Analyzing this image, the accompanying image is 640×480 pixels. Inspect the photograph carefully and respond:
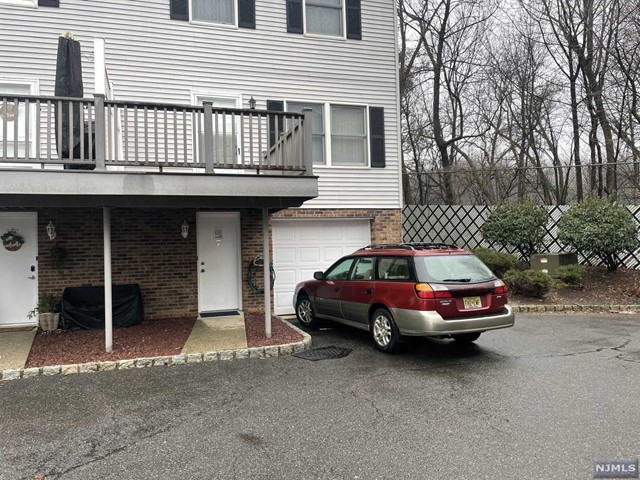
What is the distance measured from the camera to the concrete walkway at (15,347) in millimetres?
6016

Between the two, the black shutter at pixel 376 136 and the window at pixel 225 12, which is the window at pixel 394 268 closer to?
the black shutter at pixel 376 136

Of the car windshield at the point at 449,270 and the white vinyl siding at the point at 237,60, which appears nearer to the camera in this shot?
the car windshield at the point at 449,270

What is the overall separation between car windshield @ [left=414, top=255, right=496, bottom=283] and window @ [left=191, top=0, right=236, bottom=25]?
7022 millimetres

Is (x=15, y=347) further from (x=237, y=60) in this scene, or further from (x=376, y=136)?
(x=376, y=136)

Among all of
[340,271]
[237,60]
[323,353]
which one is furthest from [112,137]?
[237,60]

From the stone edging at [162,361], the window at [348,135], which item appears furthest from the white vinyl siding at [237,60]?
the stone edging at [162,361]

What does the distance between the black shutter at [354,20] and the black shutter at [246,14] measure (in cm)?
221

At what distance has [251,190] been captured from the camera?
674 cm

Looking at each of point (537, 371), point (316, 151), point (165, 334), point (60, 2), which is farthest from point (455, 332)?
point (60, 2)

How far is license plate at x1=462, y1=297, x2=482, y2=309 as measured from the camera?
597 centimetres

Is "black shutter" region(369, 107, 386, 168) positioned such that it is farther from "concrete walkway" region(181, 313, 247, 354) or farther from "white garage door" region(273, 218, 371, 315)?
"concrete walkway" region(181, 313, 247, 354)

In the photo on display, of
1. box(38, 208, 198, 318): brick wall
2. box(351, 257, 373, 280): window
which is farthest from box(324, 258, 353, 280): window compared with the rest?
box(38, 208, 198, 318): brick wall

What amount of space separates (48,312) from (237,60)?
6.13 metres

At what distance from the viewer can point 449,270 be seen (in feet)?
20.3
